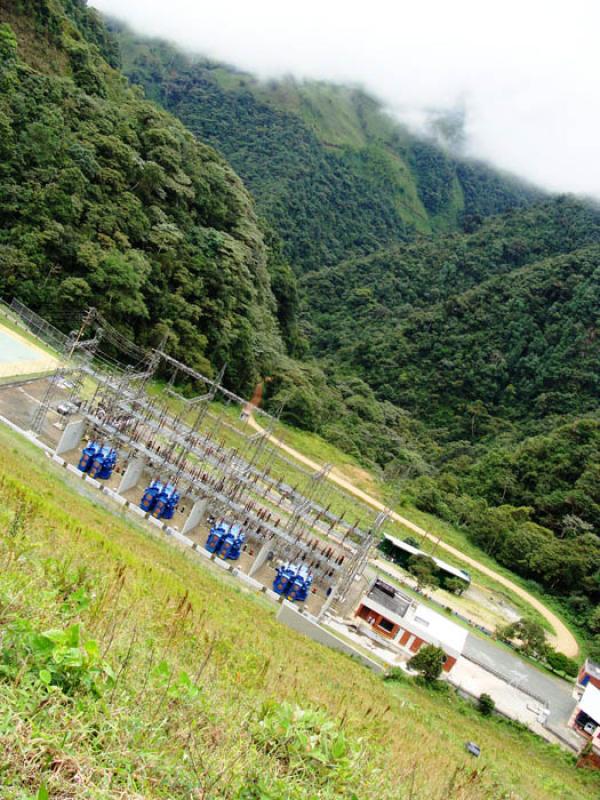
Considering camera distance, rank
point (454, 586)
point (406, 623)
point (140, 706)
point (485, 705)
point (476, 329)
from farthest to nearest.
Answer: point (476, 329), point (454, 586), point (406, 623), point (485, 705), point (140, 706)

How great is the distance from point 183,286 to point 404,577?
25.0 meters

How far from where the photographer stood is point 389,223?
13575cm

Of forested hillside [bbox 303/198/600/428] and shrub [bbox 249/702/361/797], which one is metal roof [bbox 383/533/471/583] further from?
shrub [bbox 249/702/361/797]

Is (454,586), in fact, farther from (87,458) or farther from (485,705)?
(87,458)

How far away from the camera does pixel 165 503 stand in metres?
26.2

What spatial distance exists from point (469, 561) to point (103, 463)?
90.0 ft

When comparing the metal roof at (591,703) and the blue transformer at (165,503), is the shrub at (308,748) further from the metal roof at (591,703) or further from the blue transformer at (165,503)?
the metal roof at (591,703)

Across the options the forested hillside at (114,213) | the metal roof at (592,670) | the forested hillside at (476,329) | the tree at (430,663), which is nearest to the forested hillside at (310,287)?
the forested hillside at (114,213)

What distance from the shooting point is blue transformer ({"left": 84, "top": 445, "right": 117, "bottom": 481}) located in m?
26.0

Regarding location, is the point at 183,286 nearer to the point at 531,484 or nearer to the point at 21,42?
the point at 21,42

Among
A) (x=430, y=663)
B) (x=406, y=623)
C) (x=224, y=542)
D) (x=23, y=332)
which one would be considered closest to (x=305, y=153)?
(x=23, y=332)

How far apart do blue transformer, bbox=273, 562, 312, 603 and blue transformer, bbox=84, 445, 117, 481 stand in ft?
28.9

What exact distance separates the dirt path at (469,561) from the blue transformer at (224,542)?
1748 centimetres

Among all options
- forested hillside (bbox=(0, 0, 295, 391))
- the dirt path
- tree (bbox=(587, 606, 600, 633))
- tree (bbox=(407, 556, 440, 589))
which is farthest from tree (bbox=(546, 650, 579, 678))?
forested hillside (bbox=(0, 0, 295, 391))
